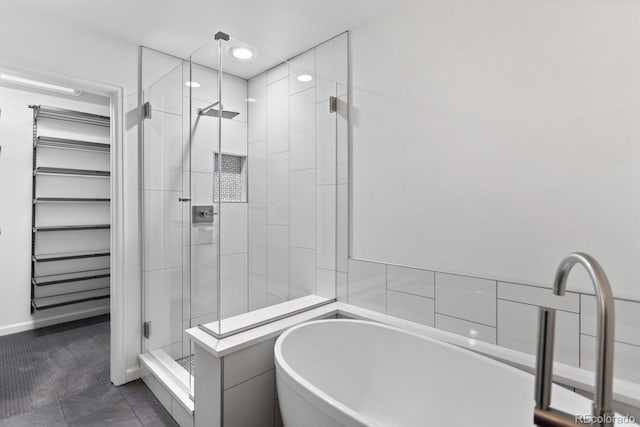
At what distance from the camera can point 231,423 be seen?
4.86 feet

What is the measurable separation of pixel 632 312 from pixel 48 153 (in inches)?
179

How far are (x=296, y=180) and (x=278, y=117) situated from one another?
0.42m

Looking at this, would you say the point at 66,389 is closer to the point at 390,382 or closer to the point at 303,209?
the point at 303,209

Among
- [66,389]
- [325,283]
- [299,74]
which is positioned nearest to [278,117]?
[299,74]

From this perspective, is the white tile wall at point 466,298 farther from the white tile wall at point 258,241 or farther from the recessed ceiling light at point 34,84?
the recessed ceiling light at point 34,84

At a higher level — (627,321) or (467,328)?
(627,321)

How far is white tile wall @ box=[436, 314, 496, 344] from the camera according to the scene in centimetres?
153

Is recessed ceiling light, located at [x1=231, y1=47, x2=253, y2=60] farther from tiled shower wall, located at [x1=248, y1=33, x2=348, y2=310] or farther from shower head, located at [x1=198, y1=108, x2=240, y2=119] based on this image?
shower head, located at [x1=198, y1=108, x2=240, y2=119]

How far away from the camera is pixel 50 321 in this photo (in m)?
3.35

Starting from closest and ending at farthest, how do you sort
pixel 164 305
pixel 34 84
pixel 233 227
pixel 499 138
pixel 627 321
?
pixel 627 321 < pixel 499 138 < pixel 233 227 < pixel 164 305 < pixel 34 84

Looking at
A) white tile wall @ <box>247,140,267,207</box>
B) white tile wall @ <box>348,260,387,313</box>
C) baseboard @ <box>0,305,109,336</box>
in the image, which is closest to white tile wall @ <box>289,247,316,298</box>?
white tile wall @ <box>348,260,387,313</box>

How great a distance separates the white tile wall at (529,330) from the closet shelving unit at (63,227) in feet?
12.3

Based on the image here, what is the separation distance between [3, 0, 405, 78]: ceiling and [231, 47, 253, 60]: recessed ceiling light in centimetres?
8

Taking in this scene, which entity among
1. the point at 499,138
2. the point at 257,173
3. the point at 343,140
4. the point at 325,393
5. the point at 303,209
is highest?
the point at 343,140
